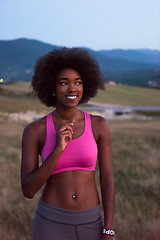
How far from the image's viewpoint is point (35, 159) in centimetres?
242

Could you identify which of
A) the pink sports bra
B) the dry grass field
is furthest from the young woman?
the dry grass field

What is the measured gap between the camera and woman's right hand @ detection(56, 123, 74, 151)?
225 centimetres

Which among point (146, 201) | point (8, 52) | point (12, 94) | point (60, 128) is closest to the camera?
point (60, 128)

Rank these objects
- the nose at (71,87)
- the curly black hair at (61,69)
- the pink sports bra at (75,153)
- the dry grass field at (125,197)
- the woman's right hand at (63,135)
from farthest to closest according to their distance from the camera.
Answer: the dry grass field at (125,197)
the curly black hair at (61,69)
the nose at (71,87)
the pink sports bra at (75,153)
the woman's right hand at (63,135)

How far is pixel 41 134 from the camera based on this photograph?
2443 millimetres

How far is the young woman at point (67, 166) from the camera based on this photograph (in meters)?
2.35

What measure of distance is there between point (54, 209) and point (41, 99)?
88 centimetres

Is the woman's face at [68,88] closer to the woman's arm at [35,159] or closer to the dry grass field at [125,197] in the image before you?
the woman's arm at [35,159]

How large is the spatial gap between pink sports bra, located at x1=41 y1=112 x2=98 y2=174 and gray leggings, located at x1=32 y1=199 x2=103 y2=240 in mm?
268

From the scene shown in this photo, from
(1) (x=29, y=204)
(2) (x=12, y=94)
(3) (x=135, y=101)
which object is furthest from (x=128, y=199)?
(3) (x=135, y=101)

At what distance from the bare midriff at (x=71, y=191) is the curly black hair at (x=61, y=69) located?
0.66 metres

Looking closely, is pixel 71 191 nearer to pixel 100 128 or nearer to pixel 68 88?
pixel 100 128

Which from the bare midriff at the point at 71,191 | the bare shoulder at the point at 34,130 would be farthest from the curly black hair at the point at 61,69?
the bare midriff at the point at 71,191

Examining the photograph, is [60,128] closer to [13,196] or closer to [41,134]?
[41,134]
